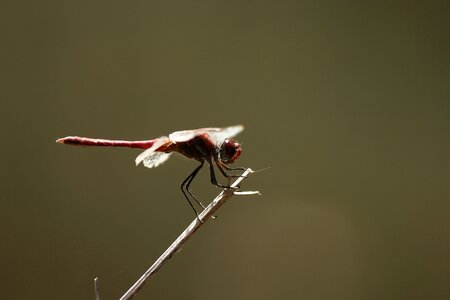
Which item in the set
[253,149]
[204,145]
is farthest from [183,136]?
[253,149]

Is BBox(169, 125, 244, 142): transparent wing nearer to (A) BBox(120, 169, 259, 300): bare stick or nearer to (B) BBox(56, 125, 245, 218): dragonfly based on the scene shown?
(B) BBox(56, 125, 245, 218): dragonfly

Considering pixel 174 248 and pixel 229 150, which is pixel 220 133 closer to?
pixel 229 150

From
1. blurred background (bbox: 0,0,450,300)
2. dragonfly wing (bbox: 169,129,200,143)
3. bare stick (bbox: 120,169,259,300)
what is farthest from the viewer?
blurred background (bbox: 0,0,450,300)

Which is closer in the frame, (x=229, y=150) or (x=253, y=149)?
(x=229, y=150)

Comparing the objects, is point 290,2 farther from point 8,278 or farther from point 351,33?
point 8,278

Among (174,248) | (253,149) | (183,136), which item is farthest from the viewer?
(253,149)

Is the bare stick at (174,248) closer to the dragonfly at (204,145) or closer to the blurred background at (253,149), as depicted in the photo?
the dragonfly at (204,145)

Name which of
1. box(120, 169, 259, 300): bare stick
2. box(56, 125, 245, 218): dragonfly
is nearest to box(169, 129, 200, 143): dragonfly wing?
box(56, 125, 245, 218): dragonfly

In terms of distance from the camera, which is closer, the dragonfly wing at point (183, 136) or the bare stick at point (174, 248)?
the bare stick at point (174, 248)

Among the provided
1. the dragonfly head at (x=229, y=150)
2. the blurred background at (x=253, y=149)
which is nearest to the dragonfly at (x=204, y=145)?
the dragonfly head at (x=229, y=150)
